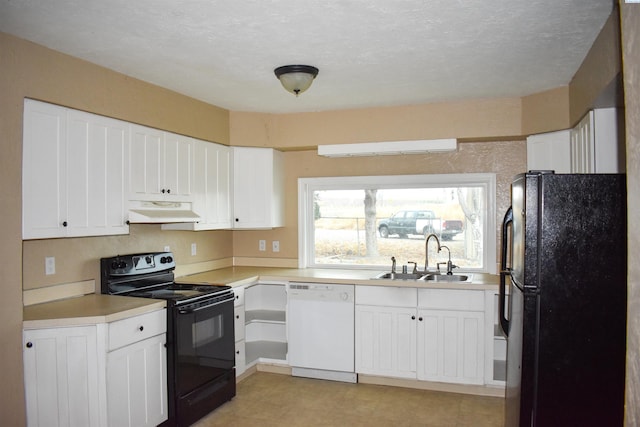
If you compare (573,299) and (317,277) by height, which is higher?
(573,299)

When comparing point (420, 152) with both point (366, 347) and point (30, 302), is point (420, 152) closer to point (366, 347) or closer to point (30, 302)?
point (366, 347)

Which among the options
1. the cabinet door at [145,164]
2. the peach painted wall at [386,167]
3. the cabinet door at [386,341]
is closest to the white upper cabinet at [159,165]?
the cabinet door at [145,164]

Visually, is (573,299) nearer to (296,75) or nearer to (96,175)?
(296,75)

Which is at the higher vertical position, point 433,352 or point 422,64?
A: point 422,64

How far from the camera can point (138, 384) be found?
9.56 ft

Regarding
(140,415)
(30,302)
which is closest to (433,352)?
(140,415)

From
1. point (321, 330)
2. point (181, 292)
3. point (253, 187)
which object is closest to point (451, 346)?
point (321, 330)

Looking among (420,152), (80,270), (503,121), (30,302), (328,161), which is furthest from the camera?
(328,161)

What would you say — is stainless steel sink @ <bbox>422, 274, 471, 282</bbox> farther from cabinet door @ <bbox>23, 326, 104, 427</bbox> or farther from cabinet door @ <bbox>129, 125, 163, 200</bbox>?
cabinet door @ <bbox>23, 326, 104, 427</bbox>

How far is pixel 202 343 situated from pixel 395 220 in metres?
2.21

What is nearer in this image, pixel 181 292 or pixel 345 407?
pixel 181 292

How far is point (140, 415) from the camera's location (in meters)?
2.93

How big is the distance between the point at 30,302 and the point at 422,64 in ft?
9.25

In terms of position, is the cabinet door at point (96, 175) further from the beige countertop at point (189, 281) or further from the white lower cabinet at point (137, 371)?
the white lower cabinet at point (137, 371)
